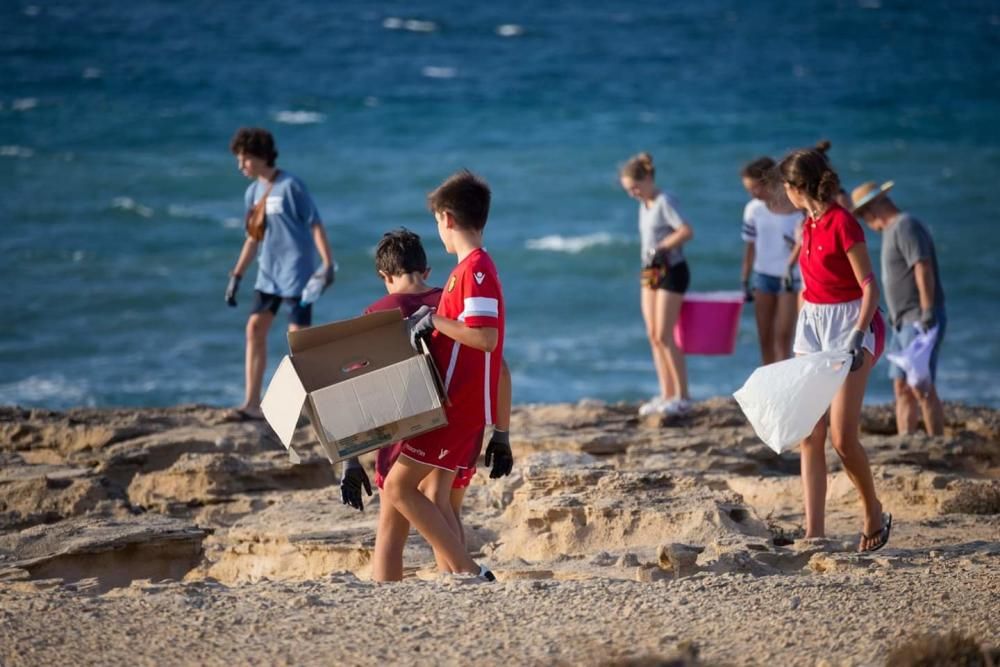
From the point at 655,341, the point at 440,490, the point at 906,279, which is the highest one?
the point at 906,279

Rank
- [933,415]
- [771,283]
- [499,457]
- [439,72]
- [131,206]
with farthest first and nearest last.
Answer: [439,72], [131,206], [771,283], [933,415], [499,457]

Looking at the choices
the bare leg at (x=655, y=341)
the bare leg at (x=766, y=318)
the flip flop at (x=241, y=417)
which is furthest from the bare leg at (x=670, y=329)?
the flip flop at (x=241, y=417)

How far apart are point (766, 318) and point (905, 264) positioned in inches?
51.1

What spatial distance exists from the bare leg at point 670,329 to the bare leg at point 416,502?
13.7 feet

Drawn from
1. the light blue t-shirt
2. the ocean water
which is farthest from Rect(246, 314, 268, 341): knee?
the ocean water

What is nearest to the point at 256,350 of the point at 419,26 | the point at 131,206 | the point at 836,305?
the point at 836,305

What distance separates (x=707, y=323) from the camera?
9.22 m

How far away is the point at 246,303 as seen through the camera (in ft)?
64.8

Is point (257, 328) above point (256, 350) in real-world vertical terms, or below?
above

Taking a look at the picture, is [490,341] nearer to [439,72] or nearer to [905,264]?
[905,264]

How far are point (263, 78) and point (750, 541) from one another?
36.2 m

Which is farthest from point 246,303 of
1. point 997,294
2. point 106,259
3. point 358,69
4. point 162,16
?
point 162,16

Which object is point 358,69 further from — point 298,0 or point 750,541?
point 750,541

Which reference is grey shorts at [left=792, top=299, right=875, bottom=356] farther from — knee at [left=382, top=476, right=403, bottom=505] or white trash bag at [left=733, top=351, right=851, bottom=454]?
knee at [left=382, top=476, right=403, bottom=505]
